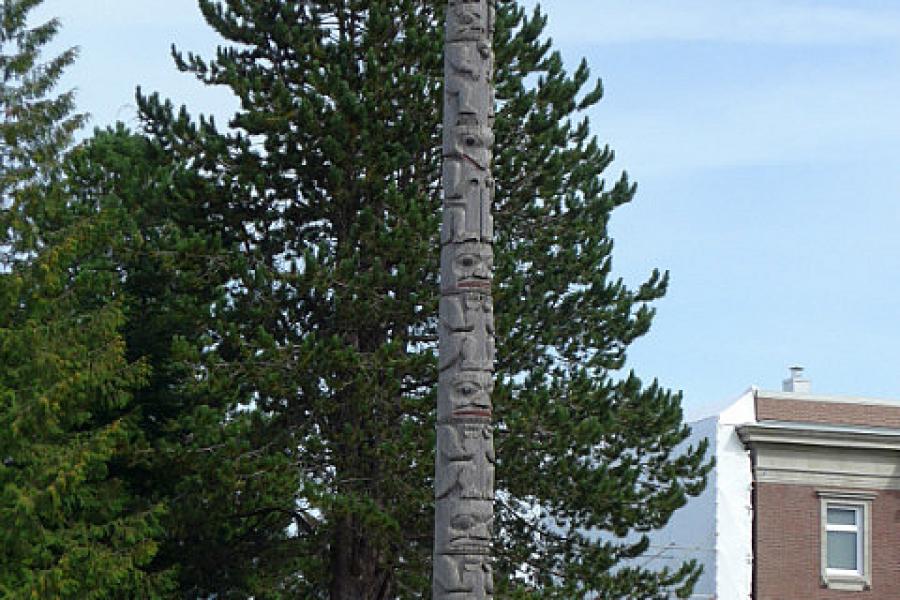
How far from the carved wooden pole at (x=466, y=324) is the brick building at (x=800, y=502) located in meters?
31.4

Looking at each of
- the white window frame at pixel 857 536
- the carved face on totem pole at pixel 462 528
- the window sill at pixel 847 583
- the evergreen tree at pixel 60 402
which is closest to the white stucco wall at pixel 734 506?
the white window frame at pixel 857 536

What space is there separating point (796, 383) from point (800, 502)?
3.66 m

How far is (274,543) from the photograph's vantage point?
2673 centimetres

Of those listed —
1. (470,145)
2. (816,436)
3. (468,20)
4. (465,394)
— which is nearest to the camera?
(465,394)

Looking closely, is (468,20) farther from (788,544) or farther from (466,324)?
(788,544)

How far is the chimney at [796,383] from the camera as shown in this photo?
143 ft

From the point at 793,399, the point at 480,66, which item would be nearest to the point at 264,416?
the point at 480,66

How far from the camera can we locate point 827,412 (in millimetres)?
41656

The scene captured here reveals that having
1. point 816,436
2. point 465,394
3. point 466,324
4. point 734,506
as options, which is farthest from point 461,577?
point 816,436

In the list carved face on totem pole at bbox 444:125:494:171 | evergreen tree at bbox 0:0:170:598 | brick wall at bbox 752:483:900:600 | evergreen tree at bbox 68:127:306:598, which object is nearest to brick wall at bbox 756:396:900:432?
brick wall at bbox 752:483:900:600

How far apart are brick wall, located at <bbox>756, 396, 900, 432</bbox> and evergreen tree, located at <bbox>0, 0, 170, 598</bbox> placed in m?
19.0

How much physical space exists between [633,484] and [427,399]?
13.1 ft

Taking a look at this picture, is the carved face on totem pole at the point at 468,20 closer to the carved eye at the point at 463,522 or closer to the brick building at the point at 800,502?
the carved eye at the point at 463,522

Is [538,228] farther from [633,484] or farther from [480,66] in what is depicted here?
[480,66]
